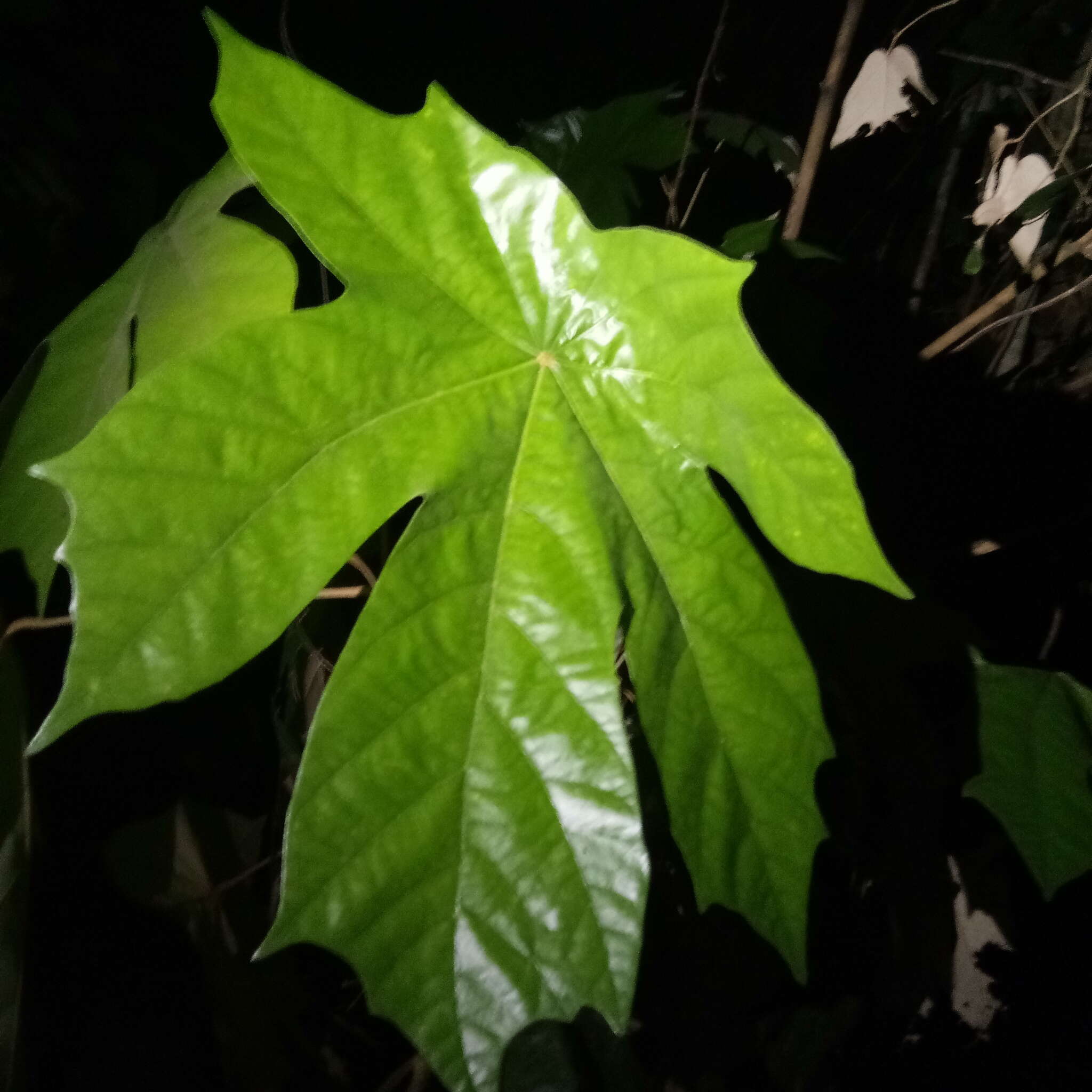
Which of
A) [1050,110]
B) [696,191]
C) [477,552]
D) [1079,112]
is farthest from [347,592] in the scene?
[1079,112]

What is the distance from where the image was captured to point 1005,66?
94 cm

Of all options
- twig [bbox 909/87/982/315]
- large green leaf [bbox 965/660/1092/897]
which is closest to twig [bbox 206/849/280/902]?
large green leaf [bbox 965/660/1092/897]

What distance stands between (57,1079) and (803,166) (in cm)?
108

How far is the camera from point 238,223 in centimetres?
49

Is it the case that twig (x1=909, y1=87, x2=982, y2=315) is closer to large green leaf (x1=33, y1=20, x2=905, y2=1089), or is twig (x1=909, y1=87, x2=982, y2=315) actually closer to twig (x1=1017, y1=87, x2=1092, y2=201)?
twig (x1=1017, y1=87, x2=1092, y2=201)

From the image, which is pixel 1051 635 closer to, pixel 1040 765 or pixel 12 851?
pixel 1040 765

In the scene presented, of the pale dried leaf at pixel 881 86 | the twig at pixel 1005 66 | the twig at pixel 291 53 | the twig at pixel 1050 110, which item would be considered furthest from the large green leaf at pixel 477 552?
the twig at pixel 1005 66

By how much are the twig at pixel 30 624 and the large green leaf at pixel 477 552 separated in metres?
0.21

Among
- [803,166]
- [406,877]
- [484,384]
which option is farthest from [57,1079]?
[803,166]

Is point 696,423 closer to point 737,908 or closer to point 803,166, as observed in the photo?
point 737,908

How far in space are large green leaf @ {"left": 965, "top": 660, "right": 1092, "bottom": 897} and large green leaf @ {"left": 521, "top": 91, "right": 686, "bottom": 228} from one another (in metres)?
0.58

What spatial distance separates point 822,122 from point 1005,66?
0.39m

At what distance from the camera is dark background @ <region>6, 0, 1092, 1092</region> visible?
76 cm

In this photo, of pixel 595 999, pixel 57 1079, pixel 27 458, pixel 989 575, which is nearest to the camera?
pixel 595 999
